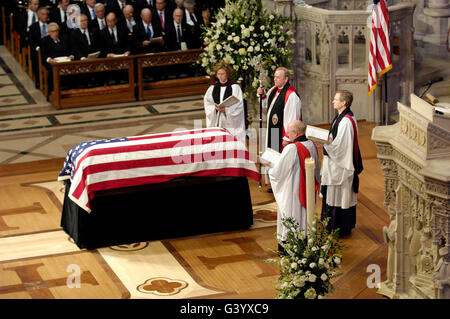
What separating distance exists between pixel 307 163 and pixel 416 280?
188 centimetres

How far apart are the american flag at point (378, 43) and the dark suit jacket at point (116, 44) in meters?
5.26

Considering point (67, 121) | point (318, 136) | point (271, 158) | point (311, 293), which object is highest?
point (318, 136)

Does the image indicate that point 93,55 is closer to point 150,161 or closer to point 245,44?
point 245,44

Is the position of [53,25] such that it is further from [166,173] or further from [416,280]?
[416,280]

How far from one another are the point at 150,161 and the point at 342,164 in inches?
75.8

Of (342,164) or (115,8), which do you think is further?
(115,8)

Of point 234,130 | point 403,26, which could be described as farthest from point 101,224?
point 403,26

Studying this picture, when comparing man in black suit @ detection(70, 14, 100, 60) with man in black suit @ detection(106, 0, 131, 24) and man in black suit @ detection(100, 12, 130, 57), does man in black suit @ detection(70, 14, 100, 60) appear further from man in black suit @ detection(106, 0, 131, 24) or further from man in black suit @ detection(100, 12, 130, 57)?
man in black suit @ detection(106, 0, 131, 24)

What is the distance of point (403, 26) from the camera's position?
13.4m

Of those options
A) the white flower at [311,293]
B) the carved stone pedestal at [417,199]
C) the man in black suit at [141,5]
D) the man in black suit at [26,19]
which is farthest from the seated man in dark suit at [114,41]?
the white flower at [311,293]

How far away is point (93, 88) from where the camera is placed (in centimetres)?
1556

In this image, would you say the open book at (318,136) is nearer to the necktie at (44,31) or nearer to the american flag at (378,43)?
the american flag at (378,43)

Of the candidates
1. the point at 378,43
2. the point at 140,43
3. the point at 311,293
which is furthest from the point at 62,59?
the point at 311,293

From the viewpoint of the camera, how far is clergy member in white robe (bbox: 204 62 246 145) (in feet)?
36.2
